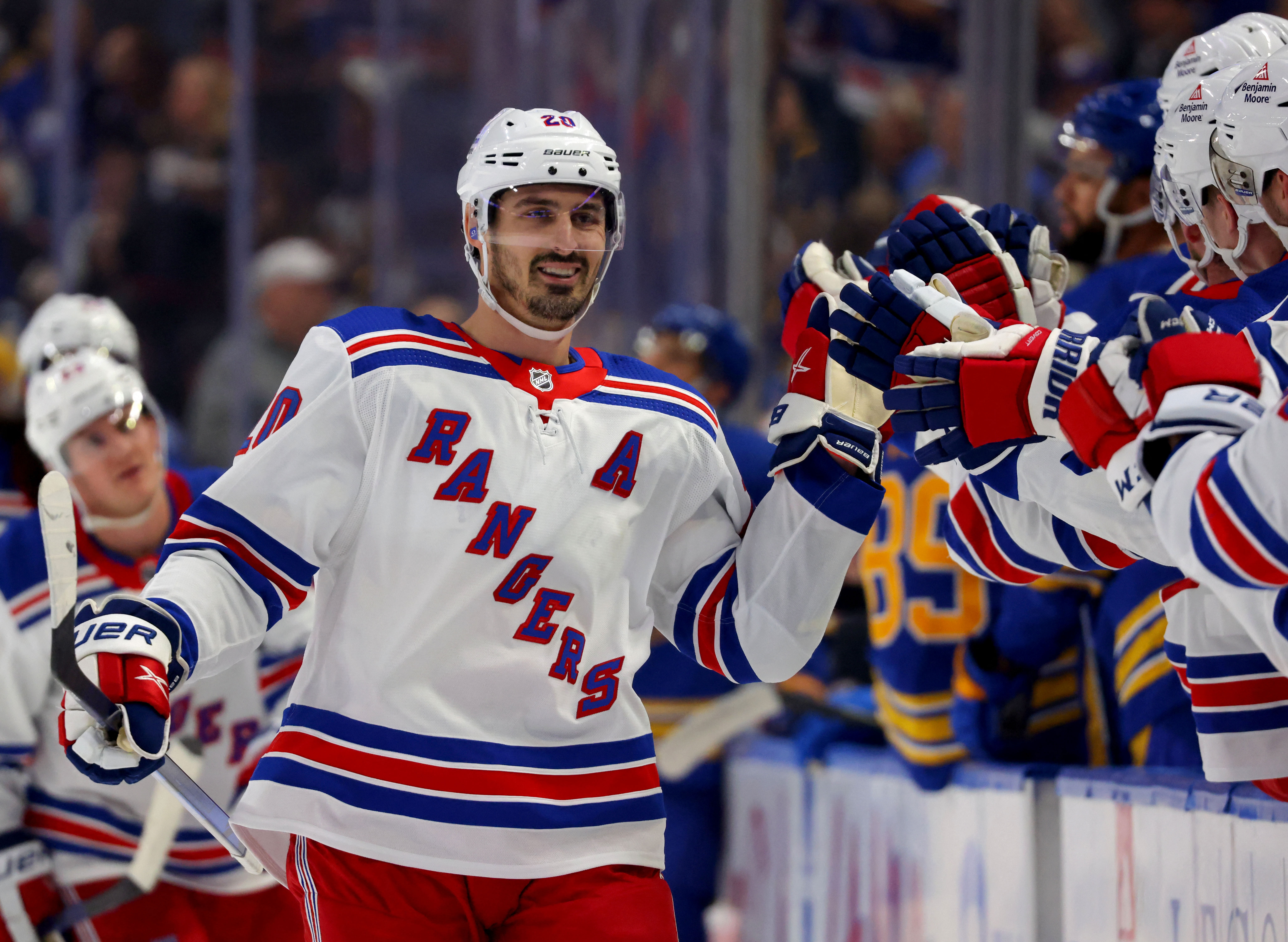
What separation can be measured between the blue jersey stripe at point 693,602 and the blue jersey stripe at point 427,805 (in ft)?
1.19

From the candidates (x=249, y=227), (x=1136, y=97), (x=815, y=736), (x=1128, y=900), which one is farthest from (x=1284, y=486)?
(x=249, y=227)

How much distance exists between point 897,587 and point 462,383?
5.19ft

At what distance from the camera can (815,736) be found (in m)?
4.20

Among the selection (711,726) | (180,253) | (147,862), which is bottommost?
(147,862)

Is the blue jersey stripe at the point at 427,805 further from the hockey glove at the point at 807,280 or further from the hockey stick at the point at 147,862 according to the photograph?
the hockey stick at the point at 147,862

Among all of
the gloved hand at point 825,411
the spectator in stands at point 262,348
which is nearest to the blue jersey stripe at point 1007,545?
the gloved hand at point 825,411

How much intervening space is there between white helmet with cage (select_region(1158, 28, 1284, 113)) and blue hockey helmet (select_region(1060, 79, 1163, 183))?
1.78ft

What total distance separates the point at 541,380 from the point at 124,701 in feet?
2.49

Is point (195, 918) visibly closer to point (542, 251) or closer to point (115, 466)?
point (115, 466)

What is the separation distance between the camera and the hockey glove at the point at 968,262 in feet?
7.74

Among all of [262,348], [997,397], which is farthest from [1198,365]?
[262,348]

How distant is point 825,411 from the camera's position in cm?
242

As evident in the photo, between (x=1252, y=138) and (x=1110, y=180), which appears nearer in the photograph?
(x=1252, y=138)

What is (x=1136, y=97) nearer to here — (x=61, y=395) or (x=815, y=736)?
(x=815, y=736)
